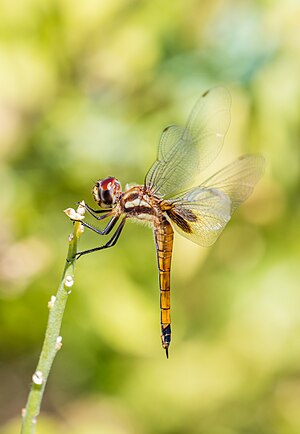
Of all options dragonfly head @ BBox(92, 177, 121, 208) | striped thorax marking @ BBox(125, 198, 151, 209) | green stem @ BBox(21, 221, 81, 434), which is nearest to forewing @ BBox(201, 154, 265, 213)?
striped thorax marking @ BBox(125, 198, 151, 209)

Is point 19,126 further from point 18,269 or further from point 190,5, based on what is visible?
point 190,5

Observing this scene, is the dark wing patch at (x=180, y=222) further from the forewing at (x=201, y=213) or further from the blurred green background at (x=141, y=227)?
the blurred green background at (x=141, y=227)

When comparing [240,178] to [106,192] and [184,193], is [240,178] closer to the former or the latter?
[184,193]

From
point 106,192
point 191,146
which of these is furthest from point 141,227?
point 106,192

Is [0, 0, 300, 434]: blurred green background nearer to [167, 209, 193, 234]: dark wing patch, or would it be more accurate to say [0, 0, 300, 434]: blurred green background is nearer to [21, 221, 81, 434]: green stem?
[167, 209, 193, 234]: dark wing patch

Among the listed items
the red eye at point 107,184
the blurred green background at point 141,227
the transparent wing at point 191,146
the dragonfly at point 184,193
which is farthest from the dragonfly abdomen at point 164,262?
the blurred green background at point 141,227

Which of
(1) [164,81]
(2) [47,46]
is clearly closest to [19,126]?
(2) [47,46]
